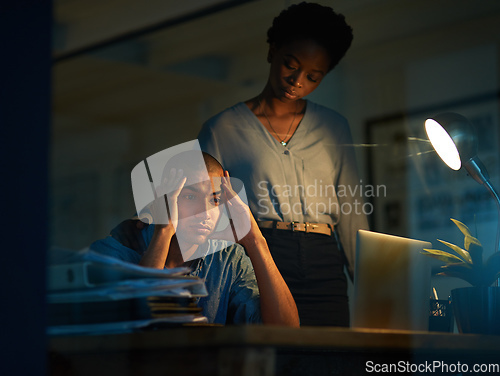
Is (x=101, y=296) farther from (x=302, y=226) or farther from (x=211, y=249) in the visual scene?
(x=302, y=226)

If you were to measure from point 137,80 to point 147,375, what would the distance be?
1.77 meters

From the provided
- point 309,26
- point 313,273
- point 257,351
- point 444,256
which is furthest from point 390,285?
point 309,26

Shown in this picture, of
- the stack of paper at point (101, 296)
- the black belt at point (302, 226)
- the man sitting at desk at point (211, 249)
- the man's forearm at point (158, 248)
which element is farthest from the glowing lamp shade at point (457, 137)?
the stack of paper at point (101, 296)

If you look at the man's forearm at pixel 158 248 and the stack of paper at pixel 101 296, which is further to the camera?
the man's forearm at pixel 158 248

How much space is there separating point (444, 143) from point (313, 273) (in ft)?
1.42

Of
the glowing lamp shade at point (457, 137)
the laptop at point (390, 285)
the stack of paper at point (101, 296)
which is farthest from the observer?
the glowing lamp shade at point (457, 137)

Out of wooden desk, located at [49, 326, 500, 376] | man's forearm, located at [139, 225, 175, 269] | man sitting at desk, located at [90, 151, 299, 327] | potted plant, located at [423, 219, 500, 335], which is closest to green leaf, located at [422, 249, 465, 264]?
potted plant, located at [423, 219, 500, 335]

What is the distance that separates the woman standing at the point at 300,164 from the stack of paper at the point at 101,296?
0.50 meters

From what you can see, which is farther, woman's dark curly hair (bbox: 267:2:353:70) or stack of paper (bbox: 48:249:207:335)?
woman's dark curly hair (bbox: 267:2:353:70)

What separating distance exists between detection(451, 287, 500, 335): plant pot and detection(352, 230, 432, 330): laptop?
0.14 metres

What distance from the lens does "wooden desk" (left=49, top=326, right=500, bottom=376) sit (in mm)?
752

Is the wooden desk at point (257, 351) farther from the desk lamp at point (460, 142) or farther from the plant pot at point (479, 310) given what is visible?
the desk lamp at point (460, 142)

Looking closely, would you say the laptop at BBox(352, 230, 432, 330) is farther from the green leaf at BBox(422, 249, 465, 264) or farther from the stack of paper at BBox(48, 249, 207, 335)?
the stack of paper at BBox(48, 249, 207, 335)

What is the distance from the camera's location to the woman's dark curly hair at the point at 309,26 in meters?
1.56
